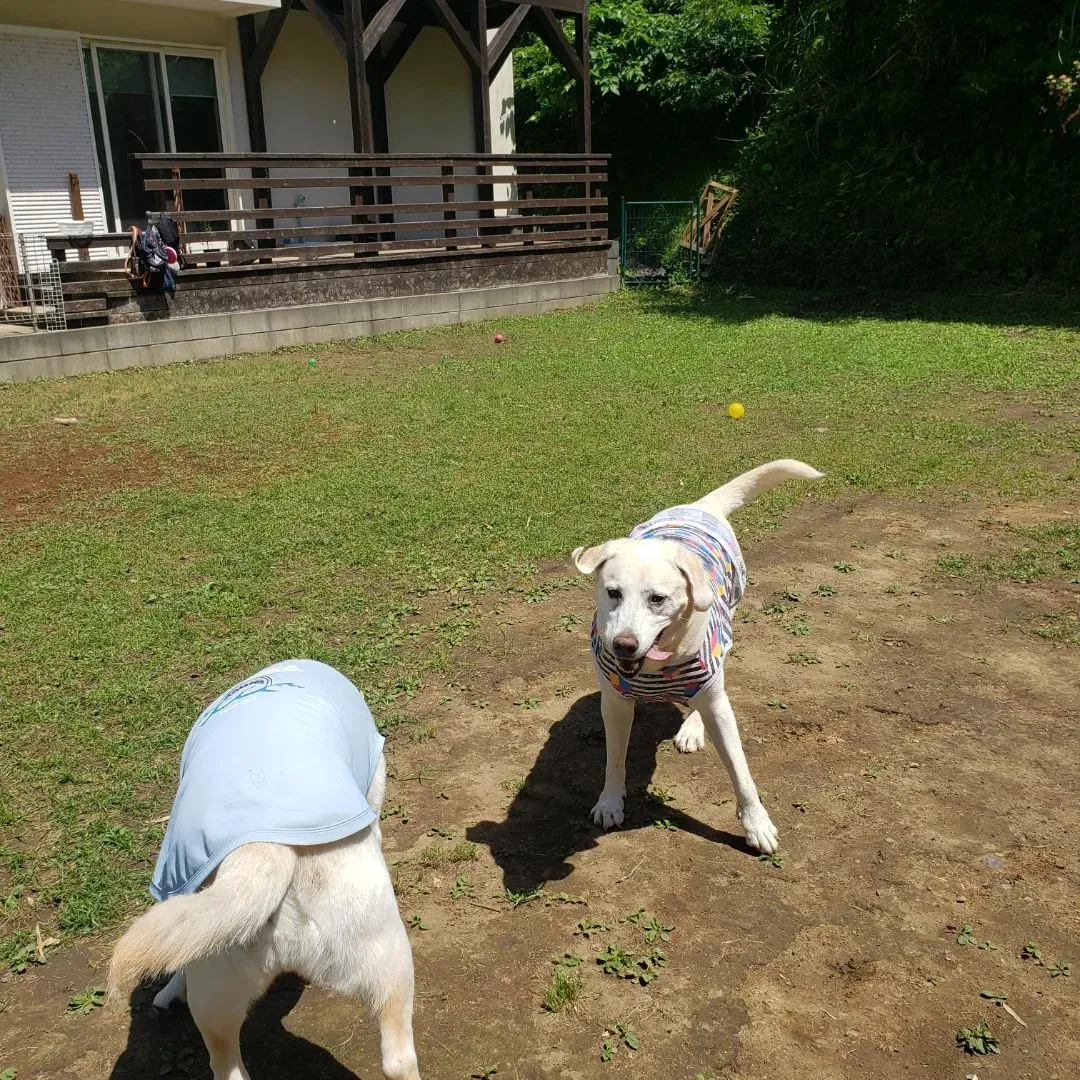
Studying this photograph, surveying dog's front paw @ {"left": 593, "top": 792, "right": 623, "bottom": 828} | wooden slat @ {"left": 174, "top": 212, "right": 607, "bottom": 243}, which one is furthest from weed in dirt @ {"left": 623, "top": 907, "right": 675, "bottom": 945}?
wooden slat @ {"left": 174, "top": 212, "right": 607, "bottom": 243}

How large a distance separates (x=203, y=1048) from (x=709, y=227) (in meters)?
18.6

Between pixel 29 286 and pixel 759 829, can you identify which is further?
pixel 29 286

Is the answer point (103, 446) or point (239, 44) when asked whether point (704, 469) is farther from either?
point (239, 44)

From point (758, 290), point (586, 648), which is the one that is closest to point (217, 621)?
point (586, 648)

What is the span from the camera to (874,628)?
5.03 metres

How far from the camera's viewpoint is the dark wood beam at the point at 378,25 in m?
13.9

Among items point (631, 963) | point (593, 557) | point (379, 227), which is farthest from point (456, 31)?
point (631, 963)

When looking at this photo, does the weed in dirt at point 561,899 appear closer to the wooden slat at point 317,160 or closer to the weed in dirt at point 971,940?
the weed in dirt at point 971,940

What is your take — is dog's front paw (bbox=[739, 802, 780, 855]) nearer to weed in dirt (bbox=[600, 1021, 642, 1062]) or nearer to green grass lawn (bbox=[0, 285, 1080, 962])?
weed in dirt (bbox=[600, 1021, 642, 1062])

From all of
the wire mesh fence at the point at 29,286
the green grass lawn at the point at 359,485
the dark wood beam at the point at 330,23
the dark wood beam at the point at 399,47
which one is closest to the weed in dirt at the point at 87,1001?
the green grass lawn at the point at 359,485

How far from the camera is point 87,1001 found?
2820 millimetres

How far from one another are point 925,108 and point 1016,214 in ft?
7.98

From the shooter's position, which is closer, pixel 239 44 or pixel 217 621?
pixel 217 621

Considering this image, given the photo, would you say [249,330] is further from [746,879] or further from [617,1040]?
[617,1040]
